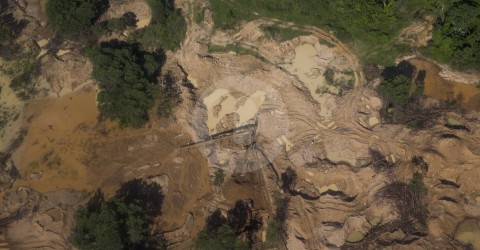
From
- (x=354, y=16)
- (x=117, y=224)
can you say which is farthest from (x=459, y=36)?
(x=117, y=224)

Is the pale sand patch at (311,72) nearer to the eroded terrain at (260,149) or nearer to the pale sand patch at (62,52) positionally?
the eroded terrain at (260,149)

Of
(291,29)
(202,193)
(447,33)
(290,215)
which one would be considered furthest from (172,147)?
(447,33)

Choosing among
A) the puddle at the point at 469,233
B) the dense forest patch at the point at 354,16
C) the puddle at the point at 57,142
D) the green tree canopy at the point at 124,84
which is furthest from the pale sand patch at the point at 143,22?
the puddle at the point at 469,233

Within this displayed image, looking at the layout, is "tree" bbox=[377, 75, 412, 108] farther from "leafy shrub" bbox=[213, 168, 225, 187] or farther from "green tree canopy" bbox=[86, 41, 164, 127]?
"green tree canopy" bbox=[86, 41, 164, 127]

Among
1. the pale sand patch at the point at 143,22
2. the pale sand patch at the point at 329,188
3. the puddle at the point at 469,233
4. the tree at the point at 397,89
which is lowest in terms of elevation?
the puddle at the point at 469,233

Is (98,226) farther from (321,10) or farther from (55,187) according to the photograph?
(321,10)

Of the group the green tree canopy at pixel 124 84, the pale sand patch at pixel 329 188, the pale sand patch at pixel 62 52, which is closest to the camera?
the pale sand patch at pixel 329 188
